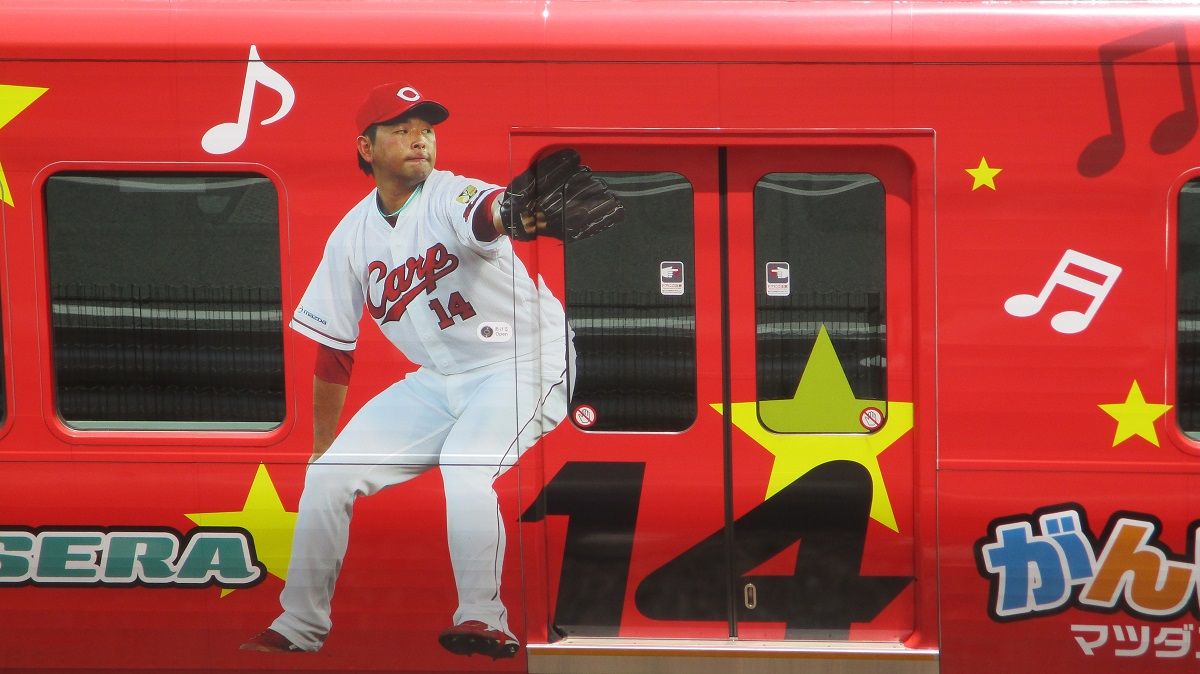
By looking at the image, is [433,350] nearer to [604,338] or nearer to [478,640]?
[604,338]

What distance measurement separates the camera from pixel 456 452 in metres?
3.56

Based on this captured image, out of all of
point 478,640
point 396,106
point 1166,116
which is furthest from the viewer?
point 478,640

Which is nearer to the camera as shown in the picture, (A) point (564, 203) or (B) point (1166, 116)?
(B) point (1166, 116)

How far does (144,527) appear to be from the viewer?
3.59m

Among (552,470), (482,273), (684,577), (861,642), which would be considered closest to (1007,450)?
(861,642)

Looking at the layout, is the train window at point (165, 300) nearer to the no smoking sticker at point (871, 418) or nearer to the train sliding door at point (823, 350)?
the train sliding door at point (823, 350)

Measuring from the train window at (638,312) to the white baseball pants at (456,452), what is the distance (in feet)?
0.38

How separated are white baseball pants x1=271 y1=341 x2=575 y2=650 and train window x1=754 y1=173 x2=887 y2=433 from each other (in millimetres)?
699

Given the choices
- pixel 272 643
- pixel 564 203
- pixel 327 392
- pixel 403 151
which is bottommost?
pixel 272 643

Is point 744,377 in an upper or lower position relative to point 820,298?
lower

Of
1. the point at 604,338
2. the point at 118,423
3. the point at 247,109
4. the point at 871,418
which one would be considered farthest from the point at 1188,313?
the point at 118,423

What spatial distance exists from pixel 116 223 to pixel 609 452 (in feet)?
5.92

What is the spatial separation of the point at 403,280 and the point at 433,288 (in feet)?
0.34

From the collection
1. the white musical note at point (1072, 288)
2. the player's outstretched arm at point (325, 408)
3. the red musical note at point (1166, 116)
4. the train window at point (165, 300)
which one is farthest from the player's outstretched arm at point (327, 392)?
the red musical note at point (1166, 116)
